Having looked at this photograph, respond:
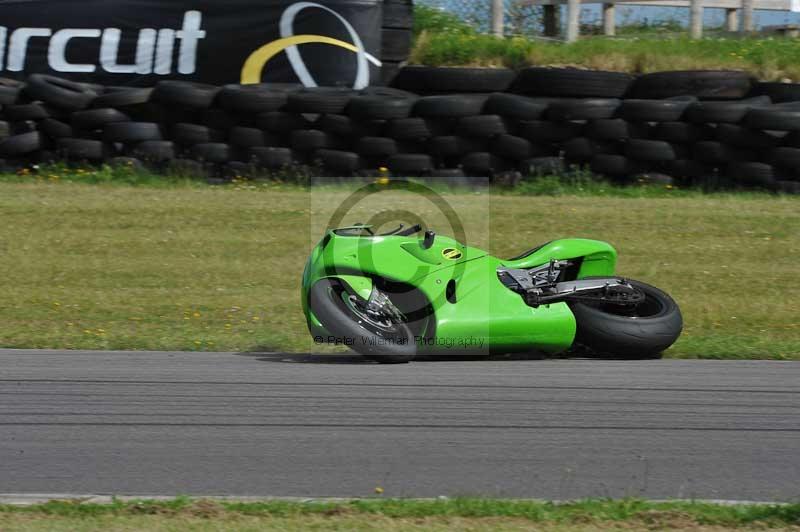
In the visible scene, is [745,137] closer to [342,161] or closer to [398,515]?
[342,161]

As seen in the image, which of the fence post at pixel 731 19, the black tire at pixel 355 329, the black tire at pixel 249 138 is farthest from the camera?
the fence post at pixel 731 19

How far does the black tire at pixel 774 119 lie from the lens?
10.3 meters

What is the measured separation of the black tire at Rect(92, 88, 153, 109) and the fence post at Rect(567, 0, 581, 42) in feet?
19.5

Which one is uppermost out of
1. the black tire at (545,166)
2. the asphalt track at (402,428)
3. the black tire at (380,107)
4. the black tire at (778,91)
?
the black tire at (778,91)

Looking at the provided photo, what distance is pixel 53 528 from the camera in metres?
3.71

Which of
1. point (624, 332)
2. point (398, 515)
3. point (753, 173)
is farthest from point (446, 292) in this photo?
point (753, 173)

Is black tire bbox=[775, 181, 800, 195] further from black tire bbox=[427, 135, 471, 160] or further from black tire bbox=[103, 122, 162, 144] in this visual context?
black tire bbox=[103, 122, 162, 144]

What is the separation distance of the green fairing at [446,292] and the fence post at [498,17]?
9.47 m

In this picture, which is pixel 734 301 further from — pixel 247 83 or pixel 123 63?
pixel 123 63

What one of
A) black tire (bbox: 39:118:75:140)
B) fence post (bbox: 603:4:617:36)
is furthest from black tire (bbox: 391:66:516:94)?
A: fence post (bbox: 603:4:617:36)

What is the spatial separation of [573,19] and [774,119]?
4916 millimetres

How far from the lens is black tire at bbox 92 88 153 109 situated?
36.9ft

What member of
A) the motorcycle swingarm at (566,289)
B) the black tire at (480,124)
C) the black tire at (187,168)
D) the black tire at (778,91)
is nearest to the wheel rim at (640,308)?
the motorcycle swingarm at (566,289)

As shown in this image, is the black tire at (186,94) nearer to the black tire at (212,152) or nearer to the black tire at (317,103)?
the black tire at (212,152)
